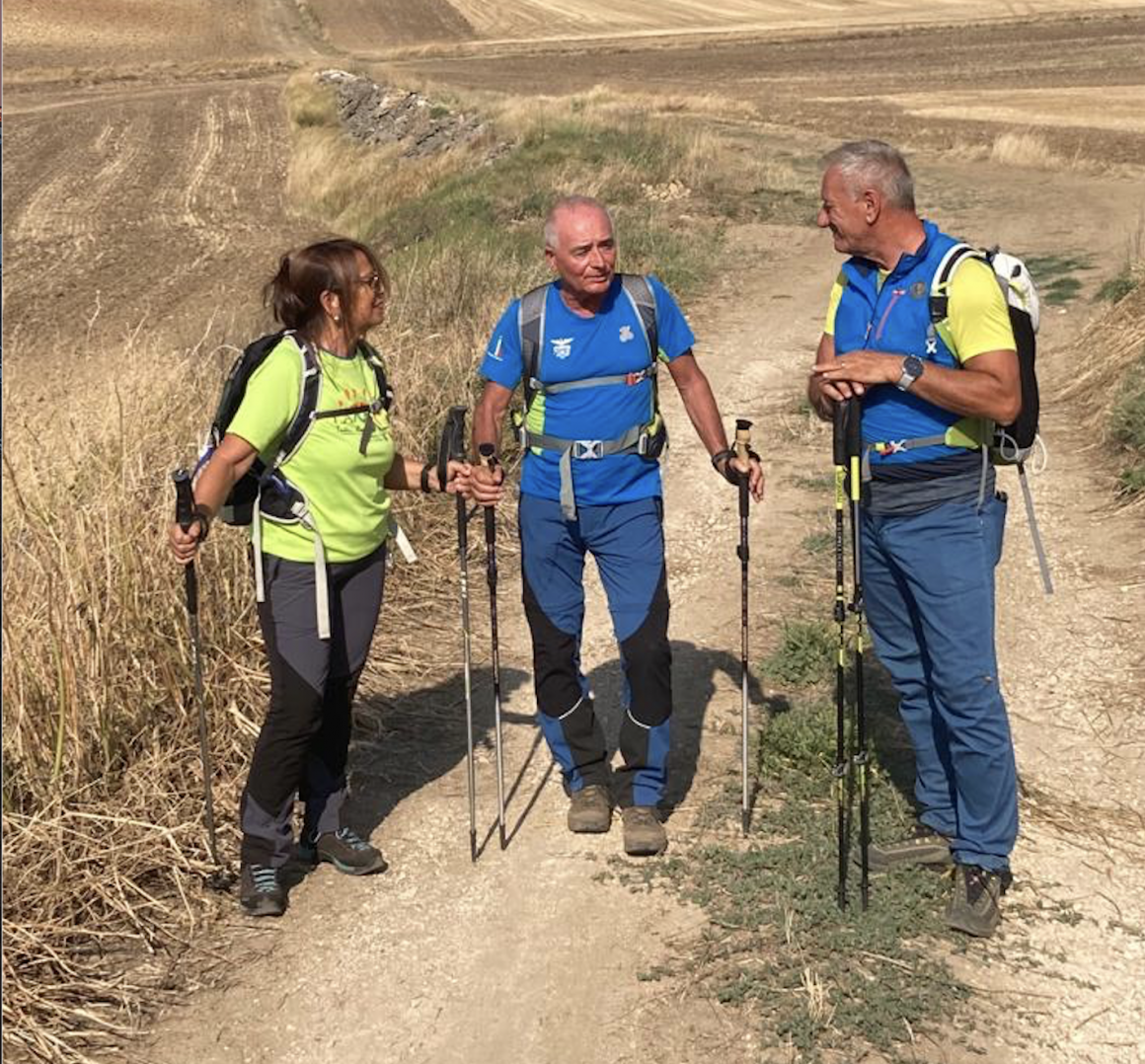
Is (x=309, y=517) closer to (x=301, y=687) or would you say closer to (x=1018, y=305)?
(x=301, y=687)

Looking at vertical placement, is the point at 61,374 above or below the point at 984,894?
above

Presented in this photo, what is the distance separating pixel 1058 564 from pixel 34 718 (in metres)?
5.08

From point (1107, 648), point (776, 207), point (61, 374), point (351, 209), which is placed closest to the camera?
point (1107, 648)

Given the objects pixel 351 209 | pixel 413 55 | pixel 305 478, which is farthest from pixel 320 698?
pixel 413 55

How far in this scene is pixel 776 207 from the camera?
Answer: 17.7m

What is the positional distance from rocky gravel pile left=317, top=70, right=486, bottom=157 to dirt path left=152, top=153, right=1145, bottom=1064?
69.9 feet

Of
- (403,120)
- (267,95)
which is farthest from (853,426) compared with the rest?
(267,95)

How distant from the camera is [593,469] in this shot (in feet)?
14.2

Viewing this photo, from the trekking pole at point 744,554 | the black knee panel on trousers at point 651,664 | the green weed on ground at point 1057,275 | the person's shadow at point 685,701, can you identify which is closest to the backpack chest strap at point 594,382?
the trekking pole at point 744,554

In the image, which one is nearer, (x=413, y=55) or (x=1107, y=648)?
(x=1107, y=648)

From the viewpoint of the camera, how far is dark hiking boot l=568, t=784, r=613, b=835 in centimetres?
457

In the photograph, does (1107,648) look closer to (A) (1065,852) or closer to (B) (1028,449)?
(A) (1065,852)

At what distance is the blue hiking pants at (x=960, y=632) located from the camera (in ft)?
12.6

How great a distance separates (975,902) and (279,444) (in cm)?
247
